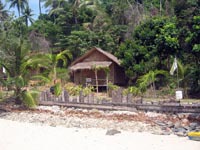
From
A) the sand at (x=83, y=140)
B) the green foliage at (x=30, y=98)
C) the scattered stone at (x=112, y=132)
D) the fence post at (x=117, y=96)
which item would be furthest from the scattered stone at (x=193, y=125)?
the green foliage at (x=30, y=98)

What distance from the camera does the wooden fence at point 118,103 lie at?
11438 mm

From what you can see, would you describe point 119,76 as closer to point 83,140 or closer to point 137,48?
point 137,48

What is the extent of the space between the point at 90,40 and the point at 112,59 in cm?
632

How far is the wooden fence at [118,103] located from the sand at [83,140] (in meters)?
2.34

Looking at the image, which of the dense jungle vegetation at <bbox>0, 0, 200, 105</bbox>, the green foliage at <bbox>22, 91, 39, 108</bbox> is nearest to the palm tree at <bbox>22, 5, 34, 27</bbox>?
the dense jungle vegetation at <bbox>0, 0, 200, 105</bbox>

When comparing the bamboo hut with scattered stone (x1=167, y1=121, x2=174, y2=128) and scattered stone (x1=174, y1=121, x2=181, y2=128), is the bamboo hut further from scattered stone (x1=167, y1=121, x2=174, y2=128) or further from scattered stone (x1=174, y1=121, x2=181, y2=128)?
scattered stone (x1=174, y1=121, x2=181, y2=128)

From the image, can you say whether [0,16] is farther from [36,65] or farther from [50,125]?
[50,125]

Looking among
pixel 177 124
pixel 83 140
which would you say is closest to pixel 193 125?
pixel 177 124

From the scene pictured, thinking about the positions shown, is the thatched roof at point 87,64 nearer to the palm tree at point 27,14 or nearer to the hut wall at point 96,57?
the hut wall at point 96,57

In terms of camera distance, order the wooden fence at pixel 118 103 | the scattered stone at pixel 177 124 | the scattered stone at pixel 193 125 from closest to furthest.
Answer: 1. the scattered stone at pixel 193 125
2. the scattered stone at pixel 177 124
3. the wooden fence at pixel 118 103

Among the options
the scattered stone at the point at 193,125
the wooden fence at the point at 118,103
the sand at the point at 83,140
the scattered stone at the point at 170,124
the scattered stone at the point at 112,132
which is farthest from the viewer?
the wooden fence at the point at 118,103

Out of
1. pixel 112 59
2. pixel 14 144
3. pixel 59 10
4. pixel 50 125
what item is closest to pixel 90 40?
pixel 112 59

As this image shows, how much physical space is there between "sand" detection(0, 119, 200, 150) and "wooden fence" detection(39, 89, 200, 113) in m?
2.34

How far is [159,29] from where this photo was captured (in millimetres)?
18484
